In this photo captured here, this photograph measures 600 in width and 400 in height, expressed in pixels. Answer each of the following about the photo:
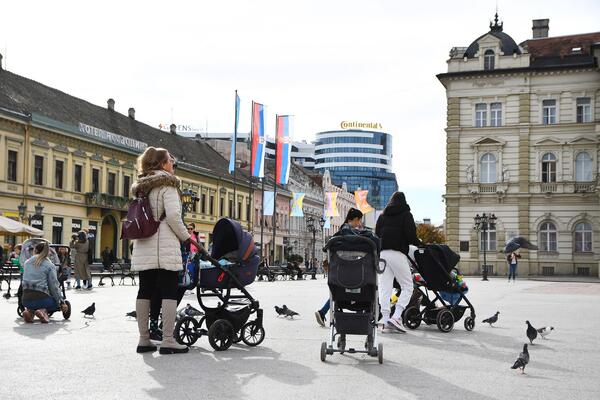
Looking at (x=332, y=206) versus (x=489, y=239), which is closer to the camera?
(x=489, y=239)

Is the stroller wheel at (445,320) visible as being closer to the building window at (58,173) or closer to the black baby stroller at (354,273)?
the black baby stroller at (354,273)

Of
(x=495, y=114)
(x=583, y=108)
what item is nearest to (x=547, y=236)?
(x=583, y=108)

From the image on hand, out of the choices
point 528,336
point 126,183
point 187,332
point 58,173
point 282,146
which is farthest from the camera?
point 126,183

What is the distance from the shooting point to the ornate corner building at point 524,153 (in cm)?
4912

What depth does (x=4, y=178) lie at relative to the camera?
43500mm

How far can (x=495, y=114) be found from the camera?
51.5 meters

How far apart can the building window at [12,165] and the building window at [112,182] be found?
10362mm

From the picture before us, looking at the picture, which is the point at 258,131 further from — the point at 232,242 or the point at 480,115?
the point at 232,242

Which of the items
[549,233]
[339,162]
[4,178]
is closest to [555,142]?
[549,233]

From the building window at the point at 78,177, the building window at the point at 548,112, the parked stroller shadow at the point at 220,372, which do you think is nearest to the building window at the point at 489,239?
the building window at the point at 548,112

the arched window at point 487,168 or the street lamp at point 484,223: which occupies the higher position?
the arched window at point 487,168

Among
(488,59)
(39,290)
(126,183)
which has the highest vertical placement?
(488,59)

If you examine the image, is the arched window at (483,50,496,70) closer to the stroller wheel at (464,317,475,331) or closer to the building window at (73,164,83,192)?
the building window at (73,164,83,192)

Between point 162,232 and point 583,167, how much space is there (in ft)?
149
